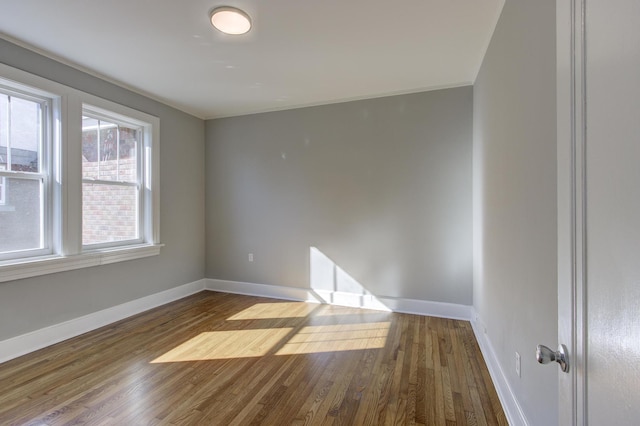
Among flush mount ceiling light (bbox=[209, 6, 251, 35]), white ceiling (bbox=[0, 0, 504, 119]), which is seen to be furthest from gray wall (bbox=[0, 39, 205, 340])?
flush mount ceiling light (bbox=[209, 6, 251, 35])

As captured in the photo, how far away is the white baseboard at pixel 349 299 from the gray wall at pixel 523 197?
2.99ft

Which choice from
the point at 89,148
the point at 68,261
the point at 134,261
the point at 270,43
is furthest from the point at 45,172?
the point at 270,43

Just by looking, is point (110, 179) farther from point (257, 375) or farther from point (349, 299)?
point (349, 299)

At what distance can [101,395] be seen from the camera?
196 centimetres

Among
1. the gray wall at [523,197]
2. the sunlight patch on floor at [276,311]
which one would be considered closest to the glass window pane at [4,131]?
the sunlight patch on floor at [276,311]

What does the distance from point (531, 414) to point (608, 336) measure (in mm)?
1250

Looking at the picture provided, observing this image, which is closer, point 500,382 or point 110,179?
point 500,382

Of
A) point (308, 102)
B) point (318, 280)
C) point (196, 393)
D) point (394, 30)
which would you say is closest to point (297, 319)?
point (318, 280)

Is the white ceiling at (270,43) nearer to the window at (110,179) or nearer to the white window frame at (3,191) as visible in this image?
the window at (110,179)

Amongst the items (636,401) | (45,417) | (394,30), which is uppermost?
(394,30)

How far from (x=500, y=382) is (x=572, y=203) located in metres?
1.79

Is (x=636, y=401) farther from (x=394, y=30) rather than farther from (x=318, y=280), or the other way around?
(x=318, y=280)

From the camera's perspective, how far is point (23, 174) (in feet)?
8.25

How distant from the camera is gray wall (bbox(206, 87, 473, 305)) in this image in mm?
3260
